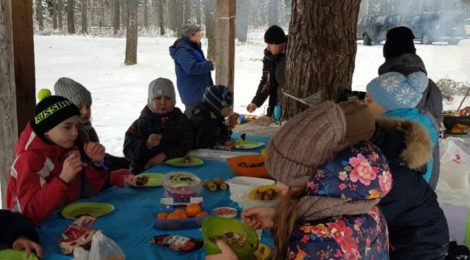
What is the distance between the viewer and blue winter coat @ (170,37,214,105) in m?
5.12

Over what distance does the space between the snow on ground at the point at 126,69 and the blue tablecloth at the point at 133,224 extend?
4.81m

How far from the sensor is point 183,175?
247 cm

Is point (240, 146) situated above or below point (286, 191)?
below

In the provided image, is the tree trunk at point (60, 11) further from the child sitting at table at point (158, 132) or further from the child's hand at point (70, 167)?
the child's hand at point (70, 167)

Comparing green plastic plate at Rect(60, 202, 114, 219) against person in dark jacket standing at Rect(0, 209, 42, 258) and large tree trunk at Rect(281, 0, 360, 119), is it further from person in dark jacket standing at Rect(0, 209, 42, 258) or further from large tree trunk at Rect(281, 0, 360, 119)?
large tree trunk at Rect(281, 0, 360, 119)

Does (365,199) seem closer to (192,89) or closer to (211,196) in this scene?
(211,196)

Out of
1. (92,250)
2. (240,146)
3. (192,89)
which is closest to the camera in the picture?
(92,250)

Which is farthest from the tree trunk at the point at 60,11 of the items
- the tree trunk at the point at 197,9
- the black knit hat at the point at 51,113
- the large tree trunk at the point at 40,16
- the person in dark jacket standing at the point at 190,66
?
the black knit hat at the point at 51,113

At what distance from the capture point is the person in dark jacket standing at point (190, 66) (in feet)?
16.8

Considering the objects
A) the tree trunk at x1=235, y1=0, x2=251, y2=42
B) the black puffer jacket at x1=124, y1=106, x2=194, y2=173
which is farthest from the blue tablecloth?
the tree trunk at x1=235, y1=0, x2=251, y2=42

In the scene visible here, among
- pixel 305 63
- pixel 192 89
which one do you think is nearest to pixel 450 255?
pixel 305 63

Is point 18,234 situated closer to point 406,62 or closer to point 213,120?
point 213,120

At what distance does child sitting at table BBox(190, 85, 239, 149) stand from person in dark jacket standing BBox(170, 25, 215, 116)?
53.5 inches

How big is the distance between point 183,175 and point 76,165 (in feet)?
1.97
